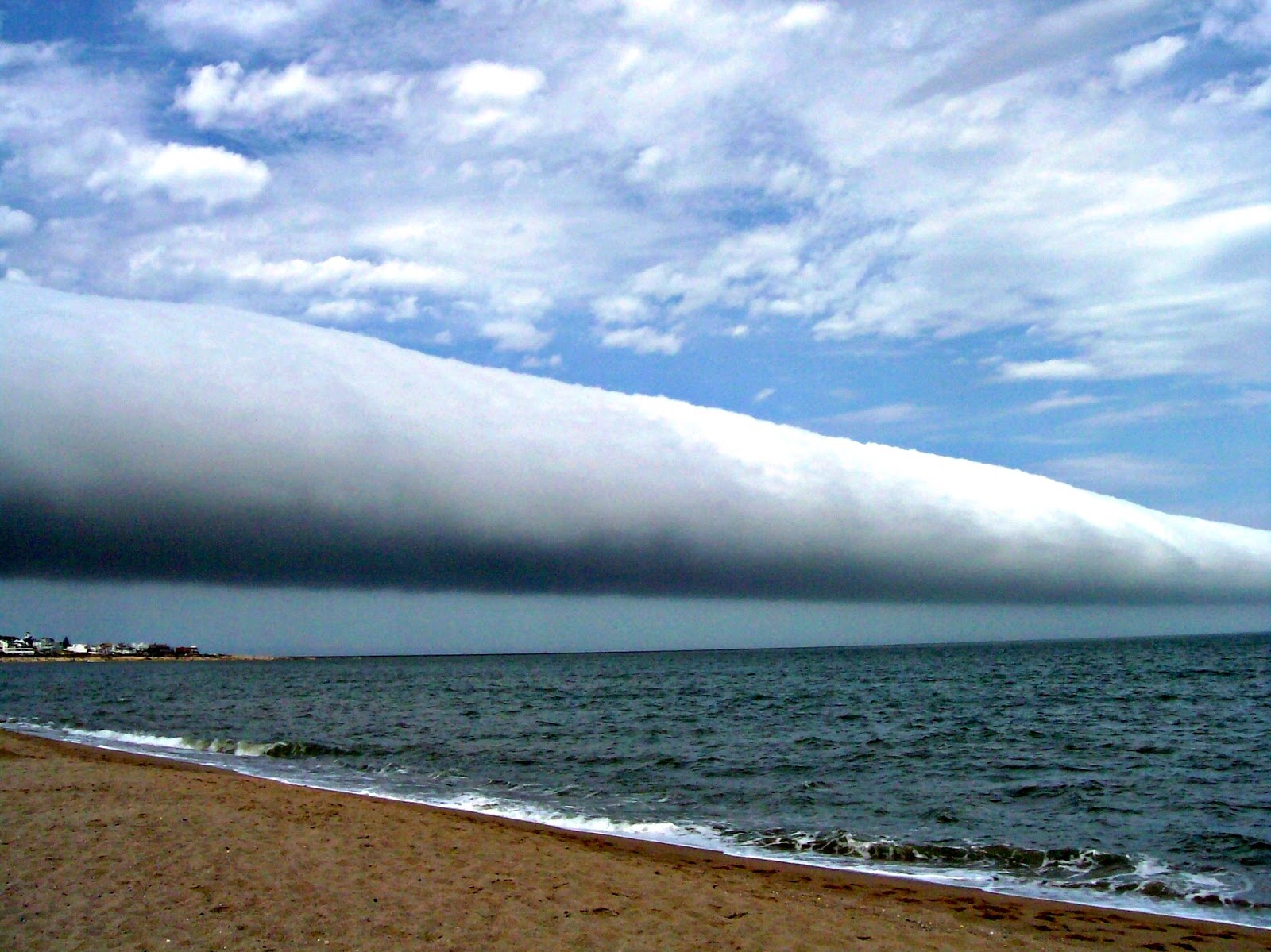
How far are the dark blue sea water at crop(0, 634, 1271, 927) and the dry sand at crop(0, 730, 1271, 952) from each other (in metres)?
2.47

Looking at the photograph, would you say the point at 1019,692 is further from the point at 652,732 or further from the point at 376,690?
the point at 376,690

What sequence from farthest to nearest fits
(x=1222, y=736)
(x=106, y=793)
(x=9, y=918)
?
(x=1222, y=736) < (x=106, y=793) < (x=9, y=918)

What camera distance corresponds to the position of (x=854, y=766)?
28.8m

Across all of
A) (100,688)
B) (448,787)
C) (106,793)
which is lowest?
(100,688)

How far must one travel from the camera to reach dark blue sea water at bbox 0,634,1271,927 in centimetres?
1738

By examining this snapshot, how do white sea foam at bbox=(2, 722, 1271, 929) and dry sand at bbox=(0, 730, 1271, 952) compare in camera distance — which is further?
white sea foam at bbox=(2, 722, 1271, 929)

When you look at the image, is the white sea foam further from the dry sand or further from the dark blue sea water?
the dry sand

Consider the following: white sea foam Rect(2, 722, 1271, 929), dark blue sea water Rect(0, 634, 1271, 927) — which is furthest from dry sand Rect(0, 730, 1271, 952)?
dark blue sea water Rect(0, 634, 1271, 927)

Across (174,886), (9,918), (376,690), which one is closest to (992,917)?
(174,886)

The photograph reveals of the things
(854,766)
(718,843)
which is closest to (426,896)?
(718,843)

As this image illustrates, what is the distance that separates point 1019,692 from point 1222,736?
28618mm

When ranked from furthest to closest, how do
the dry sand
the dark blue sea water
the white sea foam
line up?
the dark blue sea water → the white sea foam → the dry sand

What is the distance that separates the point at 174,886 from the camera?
37.5 ft

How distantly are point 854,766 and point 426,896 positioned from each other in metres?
19.7
